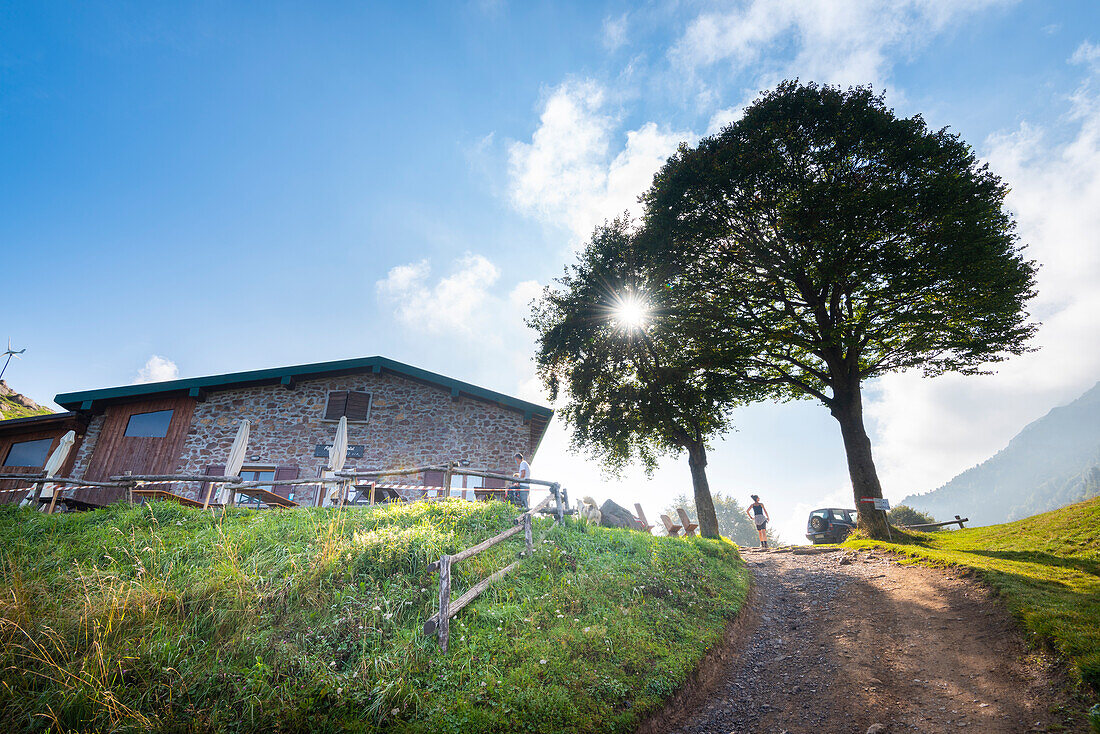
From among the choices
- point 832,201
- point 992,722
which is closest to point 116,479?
point 992,722

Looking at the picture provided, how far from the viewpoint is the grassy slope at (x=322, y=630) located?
186 inches

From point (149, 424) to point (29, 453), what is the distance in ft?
18.6

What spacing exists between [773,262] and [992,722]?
1308 centimetres

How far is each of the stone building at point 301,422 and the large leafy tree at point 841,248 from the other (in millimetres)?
8953

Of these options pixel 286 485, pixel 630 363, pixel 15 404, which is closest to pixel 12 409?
pixel 15 404

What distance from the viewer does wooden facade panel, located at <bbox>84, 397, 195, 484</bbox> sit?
1641cm

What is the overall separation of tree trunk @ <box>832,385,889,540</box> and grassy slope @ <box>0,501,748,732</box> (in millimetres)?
7439

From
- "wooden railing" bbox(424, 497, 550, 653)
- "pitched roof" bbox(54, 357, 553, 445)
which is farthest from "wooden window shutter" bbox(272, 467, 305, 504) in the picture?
"wooden railing" bbox(424, 497, 550, 653)

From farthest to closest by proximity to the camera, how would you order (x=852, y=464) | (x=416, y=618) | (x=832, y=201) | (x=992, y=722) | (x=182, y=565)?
1. (x=852, y=464)
2. (x=832, y=201)
3. (x=182, y=565)
4. (x=416, y=618)
5. (x=992, y=722)

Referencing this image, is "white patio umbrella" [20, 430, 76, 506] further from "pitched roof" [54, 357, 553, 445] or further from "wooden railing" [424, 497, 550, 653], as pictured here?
"wooden railing" [424, 497, 550, 653]

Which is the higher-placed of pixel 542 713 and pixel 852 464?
pixel 852 464

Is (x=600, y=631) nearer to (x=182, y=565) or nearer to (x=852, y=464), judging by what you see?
(x=182, y=565)

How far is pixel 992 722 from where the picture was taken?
4754 mm

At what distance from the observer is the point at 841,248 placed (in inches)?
540
